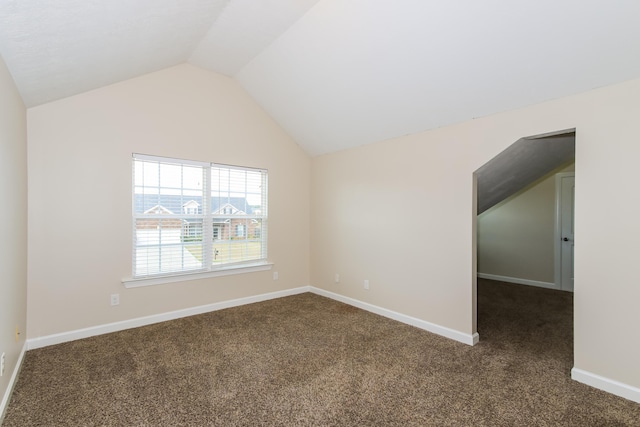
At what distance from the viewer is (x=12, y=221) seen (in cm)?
224

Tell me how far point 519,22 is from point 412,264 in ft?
7.79

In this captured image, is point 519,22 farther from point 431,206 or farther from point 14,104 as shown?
point 14,104

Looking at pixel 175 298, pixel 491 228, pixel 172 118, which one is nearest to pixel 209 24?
pixel 172 118

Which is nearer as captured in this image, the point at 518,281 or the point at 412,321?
the point at 412,321

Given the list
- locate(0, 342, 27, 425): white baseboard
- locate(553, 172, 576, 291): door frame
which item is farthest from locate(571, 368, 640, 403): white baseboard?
locate(0, 342, 27, 425): white baseboard

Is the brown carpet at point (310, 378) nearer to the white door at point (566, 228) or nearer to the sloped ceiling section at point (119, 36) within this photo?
the white door at point (566, 228)

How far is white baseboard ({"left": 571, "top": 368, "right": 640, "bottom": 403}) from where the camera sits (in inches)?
81.9

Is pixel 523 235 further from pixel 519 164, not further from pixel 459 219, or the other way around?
pixel 459 219

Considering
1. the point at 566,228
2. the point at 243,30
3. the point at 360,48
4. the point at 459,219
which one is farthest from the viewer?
the point at 566,228

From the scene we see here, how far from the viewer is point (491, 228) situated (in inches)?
239

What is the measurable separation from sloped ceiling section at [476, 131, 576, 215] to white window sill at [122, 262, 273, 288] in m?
3.06

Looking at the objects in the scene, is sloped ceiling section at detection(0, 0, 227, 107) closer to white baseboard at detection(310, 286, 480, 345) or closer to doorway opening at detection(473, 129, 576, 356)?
doorway opening at detection(473, 129, 576, 356)

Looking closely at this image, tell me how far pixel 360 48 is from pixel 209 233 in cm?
279

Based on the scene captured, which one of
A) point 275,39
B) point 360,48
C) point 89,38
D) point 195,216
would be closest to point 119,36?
point 89,38
